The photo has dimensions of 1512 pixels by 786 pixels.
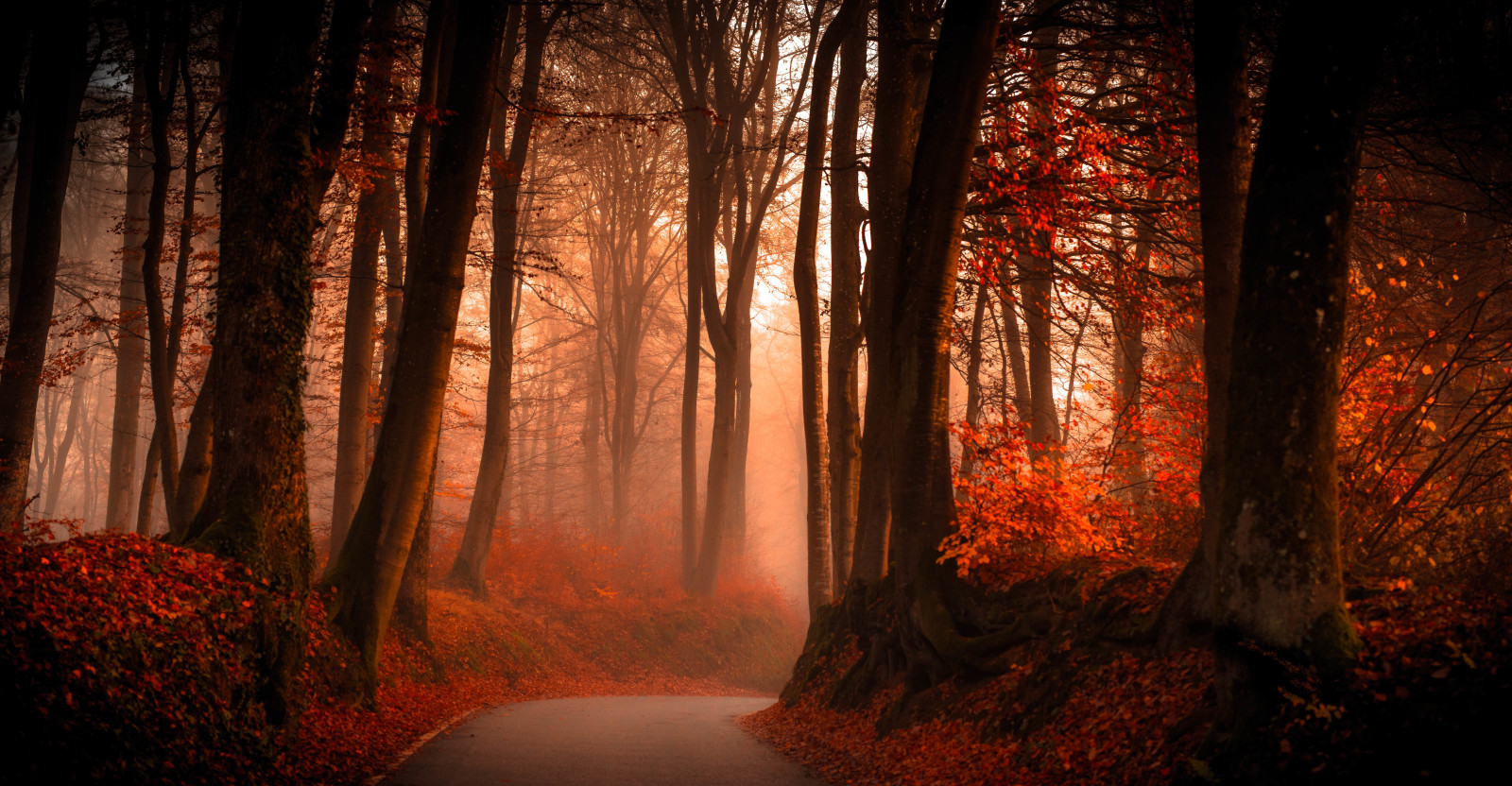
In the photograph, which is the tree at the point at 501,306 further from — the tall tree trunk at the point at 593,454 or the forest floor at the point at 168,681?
the tall tree trunk at the point at 593,454

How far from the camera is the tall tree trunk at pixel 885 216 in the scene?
1129 centimetres

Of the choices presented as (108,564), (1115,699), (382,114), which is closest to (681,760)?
(1115,699)

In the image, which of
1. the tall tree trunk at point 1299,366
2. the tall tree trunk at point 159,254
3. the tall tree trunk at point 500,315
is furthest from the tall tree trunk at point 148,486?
the tall tree trunk at point 1299,366

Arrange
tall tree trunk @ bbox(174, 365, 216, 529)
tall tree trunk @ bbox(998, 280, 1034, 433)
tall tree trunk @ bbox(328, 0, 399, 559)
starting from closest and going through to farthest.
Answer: tall tree trunk @ bbox(174, 365, 216, 529), tall tree trunk @ bbox(328, 0, 399, 559), tall tree trunk @ bbox(998, 280, 1034, 433)

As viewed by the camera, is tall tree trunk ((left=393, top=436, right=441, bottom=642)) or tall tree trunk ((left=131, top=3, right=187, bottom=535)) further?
tall tree trunk ((left=393, top=436, right=441, bottom=642))

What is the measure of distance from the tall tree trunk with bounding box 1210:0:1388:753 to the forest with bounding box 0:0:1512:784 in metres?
0.02

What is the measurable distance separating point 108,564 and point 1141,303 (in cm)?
1096

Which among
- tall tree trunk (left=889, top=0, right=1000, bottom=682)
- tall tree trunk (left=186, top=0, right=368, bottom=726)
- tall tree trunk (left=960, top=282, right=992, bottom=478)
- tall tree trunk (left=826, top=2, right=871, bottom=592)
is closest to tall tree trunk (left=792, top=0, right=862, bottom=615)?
tall tree trunk (left=826, top=2, right=871, bottom=592)

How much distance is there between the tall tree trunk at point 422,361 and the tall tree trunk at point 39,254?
15.5ft

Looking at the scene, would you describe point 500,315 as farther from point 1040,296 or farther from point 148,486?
point 1040,296

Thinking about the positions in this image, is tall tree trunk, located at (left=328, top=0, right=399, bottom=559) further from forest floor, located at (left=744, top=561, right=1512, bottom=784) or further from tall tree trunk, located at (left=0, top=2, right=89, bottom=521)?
forest floor, located at (left=744, top=561, right=1512, bottom=784)

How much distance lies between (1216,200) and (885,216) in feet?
19.0

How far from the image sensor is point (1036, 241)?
37.0ft

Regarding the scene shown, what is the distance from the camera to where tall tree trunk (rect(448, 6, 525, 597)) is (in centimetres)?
1680
